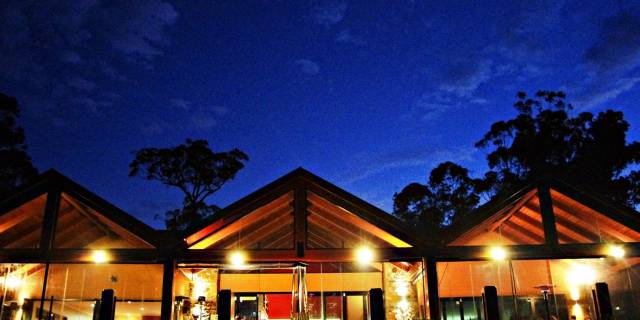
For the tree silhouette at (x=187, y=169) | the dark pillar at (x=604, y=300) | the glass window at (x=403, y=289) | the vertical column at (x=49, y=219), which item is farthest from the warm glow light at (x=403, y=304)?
the tree silhouette at (x=187, y=169)

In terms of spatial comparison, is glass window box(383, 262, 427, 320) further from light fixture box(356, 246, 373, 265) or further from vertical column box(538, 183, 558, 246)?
vertical column box(538, 183, 558, 246)

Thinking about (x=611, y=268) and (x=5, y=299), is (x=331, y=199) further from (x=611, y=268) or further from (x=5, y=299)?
(x=5, y=299)

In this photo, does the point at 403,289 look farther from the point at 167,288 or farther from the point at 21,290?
the point at 21,290

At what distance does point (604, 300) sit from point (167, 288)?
10.3 metres

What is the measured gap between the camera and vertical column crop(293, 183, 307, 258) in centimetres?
1344

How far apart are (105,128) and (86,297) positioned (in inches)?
3167

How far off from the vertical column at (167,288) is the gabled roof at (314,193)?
637mm

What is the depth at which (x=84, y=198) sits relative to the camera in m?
13.4

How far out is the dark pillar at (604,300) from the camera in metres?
12.5

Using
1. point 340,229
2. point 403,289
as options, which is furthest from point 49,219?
point 403,289

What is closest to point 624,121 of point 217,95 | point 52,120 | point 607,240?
point 607,240

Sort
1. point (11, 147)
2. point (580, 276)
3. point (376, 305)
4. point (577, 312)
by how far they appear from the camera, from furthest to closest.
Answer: point (11, 147) < point (580, 276) < point (577, 312) < point (376, 305)

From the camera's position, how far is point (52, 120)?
77812mm

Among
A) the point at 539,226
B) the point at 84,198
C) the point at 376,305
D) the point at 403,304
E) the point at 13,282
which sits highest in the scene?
the point at 84,198
